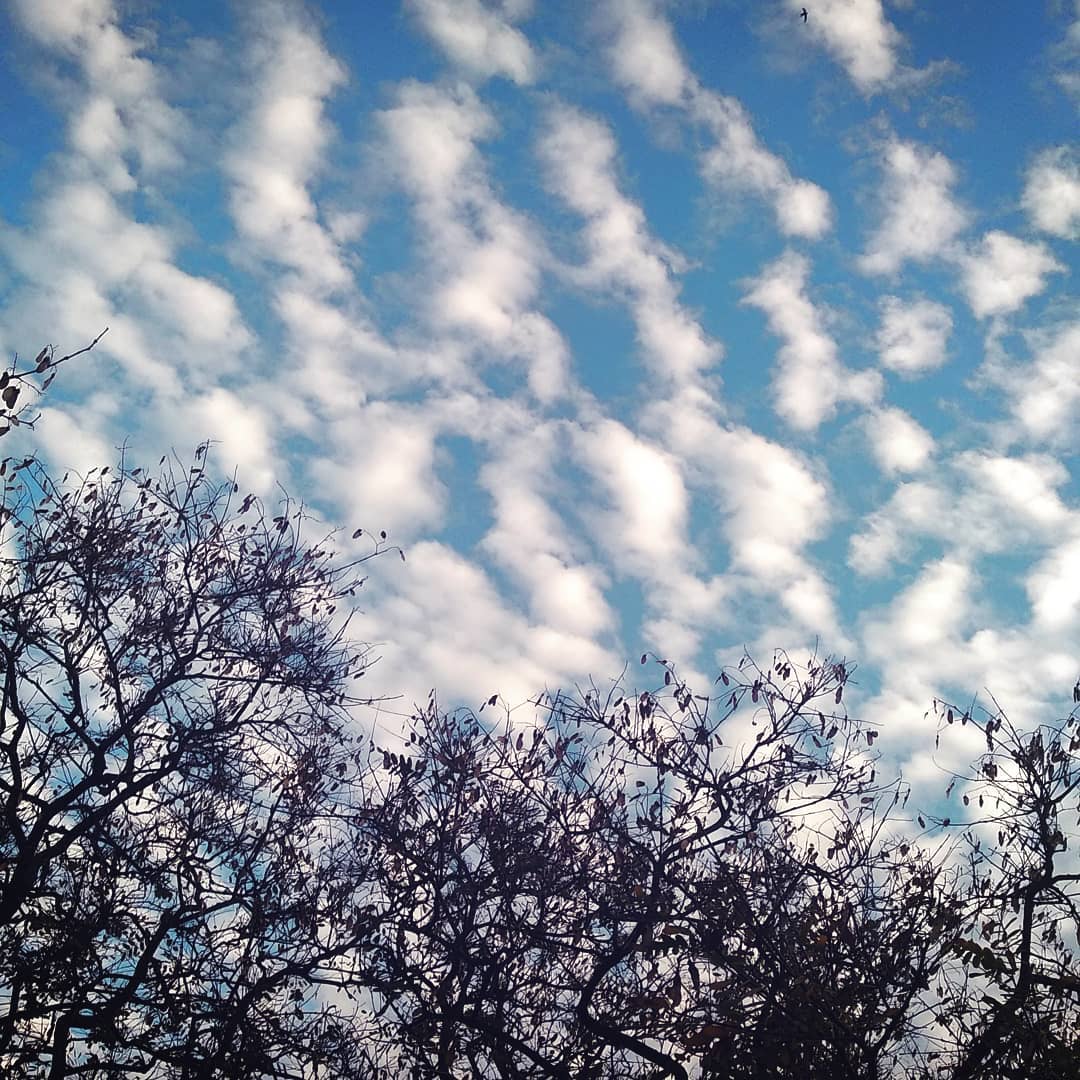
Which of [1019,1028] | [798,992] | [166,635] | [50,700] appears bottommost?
[1019,1028]

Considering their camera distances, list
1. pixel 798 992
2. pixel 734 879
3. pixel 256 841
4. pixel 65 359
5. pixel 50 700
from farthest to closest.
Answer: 1. pixel 256 841
2. pixel 50 700
3. pixel 734 879
4. pixel 798 992
5. pixel 65 359

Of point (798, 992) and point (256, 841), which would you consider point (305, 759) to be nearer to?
point (256, 841)

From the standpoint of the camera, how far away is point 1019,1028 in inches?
290

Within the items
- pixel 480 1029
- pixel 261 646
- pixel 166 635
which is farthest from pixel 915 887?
pixel 166 635

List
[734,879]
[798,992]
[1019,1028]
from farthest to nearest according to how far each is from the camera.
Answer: [734,879], [798,992], [1019,1028]

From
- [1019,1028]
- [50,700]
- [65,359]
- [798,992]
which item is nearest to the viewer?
[65,359]

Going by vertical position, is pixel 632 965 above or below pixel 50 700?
below

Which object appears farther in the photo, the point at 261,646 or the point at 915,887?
the point at 261,646

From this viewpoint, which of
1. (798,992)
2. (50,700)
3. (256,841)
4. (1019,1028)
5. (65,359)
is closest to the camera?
(65,359)

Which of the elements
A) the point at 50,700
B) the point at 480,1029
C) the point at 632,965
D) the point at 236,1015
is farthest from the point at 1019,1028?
the point at 50,700

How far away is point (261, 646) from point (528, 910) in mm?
4778

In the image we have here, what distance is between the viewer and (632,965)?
9.89 meters

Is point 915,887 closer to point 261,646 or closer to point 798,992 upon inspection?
point 798,992

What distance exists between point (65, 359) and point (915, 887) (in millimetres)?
10569
